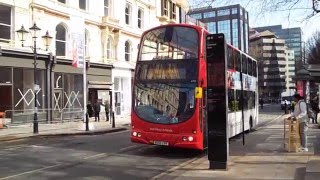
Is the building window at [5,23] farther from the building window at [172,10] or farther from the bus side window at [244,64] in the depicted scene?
the building window at [172,10]

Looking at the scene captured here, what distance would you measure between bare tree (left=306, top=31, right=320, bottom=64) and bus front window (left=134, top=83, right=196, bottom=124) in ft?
133

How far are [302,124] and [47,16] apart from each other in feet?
77.3

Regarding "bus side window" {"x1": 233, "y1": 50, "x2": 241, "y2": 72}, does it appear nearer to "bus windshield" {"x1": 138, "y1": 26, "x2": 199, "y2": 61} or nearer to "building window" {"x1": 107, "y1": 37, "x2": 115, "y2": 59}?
"bus windshield" {"x1": 138, "y1": 26, "x2": 199, "y2": 61}

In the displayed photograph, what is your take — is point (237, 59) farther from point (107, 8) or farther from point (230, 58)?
point (107, 8)

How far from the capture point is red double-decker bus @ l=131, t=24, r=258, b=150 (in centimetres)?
1580

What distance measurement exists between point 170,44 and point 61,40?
21.7 metres

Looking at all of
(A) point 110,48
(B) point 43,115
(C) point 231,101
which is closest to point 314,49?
(A) point 110,48

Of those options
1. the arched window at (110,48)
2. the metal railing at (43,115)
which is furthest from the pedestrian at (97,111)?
the arched window at (110,48)

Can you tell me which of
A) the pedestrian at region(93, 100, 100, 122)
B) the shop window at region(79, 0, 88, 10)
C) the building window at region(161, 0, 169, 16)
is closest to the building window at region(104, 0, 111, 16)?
the shop window at region(79, 0, 88, 10)

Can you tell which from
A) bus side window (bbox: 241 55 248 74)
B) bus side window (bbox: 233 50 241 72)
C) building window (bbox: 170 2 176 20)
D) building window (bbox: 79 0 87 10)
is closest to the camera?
bus side window (bbox: 233 50 241 72)

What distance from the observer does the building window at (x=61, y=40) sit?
36281 millimetres

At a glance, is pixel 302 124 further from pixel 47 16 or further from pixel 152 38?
pixel 47 16

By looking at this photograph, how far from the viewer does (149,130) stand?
1631 centimetres

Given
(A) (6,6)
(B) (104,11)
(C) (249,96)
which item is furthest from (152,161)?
(B) (104,11)
